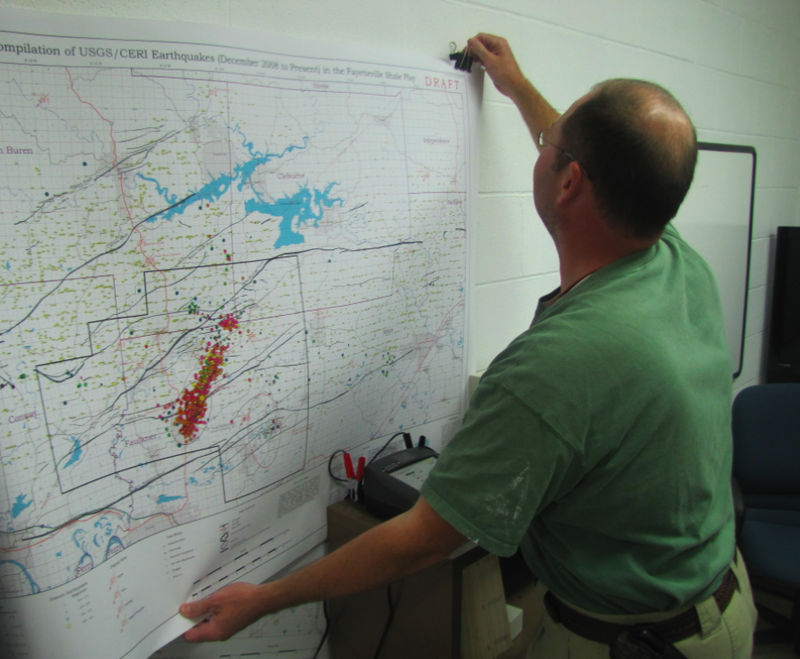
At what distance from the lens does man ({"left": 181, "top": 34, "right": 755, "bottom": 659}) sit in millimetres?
750

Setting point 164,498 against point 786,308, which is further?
point 786,308

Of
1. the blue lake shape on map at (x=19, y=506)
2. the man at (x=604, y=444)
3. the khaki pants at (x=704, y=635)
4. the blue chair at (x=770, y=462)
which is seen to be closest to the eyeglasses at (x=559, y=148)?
the man at (x=604, y=444)

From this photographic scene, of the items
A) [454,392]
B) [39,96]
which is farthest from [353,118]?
[454,392]

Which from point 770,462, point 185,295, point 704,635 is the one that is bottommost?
point 770,462

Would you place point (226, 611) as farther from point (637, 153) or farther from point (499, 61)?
point (499, 61)

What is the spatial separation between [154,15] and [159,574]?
0.88m

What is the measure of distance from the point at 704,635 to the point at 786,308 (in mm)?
2243

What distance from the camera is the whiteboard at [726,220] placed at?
6.78 feet

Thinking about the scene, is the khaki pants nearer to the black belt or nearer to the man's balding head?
the black belt

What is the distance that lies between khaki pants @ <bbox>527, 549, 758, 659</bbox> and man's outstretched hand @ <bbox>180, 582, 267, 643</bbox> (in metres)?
0.51

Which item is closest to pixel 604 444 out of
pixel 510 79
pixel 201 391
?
pixel 201 391

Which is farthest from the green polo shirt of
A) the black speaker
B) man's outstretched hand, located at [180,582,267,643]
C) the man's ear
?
the black speaker

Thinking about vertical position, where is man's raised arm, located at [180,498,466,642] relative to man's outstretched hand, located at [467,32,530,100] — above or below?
below

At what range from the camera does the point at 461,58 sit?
48.9 inches
